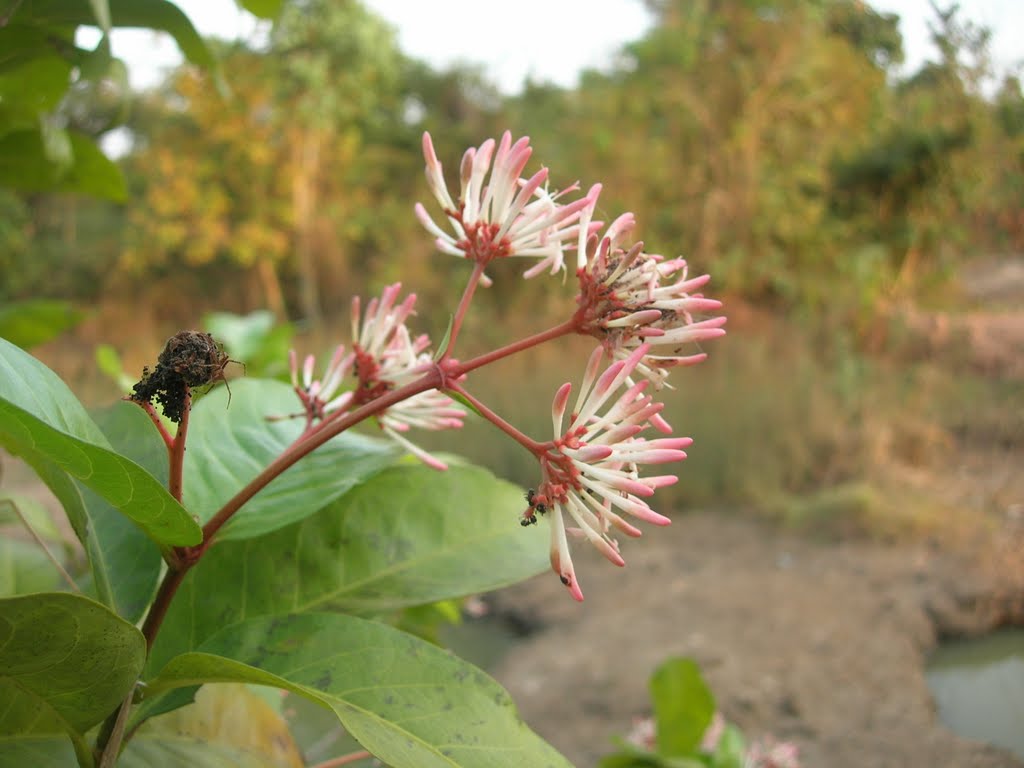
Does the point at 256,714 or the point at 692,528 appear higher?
the point at 256,714

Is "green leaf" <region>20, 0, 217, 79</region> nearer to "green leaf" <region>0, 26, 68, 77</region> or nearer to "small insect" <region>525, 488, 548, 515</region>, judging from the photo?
"green leaf" <region>0, 26, 68, 77</region>

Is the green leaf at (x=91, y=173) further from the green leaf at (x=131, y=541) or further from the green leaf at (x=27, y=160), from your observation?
the green leaf at (x=131, y=541)

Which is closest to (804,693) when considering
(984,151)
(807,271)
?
(984,151)

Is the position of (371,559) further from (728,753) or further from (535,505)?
(728,753)

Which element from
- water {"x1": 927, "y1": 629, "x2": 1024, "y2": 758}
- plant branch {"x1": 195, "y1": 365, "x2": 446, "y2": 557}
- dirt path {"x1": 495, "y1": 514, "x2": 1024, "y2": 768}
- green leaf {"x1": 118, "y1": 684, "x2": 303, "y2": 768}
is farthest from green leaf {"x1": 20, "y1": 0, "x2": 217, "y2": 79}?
water {"x1": 927, "y1": 629, "x2": 1024, "y2": 758}

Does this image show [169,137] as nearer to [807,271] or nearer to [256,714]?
[807,271]

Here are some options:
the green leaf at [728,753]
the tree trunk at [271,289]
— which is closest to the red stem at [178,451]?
the green leaf at [728,753]
